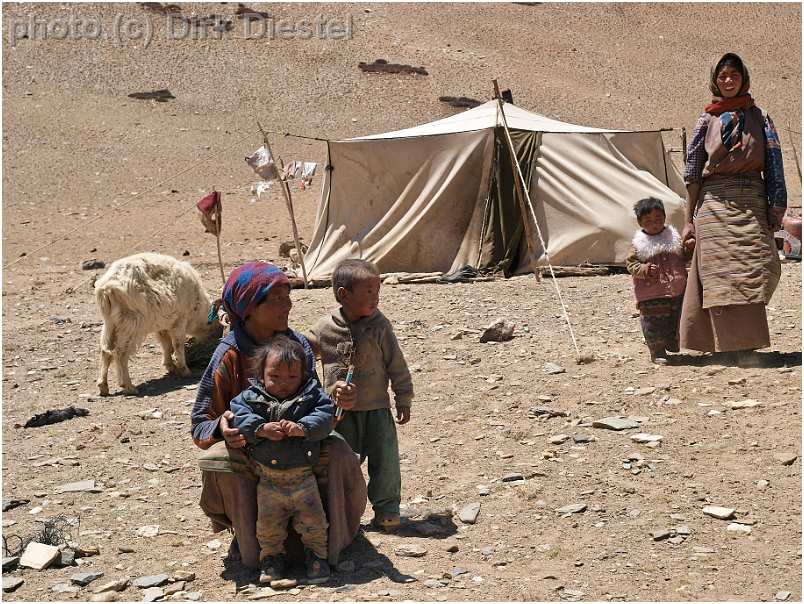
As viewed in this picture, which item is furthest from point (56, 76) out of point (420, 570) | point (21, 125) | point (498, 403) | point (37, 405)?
point (420, 570)

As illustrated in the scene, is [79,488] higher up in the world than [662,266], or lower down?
lower down

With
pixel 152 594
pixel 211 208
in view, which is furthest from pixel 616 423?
pixel 211 208

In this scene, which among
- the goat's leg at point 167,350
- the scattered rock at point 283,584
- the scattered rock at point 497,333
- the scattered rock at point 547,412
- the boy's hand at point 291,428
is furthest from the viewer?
the goat's leg at point 167,350

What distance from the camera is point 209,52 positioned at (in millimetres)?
34469

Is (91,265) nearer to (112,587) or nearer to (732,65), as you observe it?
(732,65)

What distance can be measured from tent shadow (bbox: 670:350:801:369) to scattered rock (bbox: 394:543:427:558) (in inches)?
123

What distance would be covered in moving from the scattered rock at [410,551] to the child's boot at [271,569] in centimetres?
49

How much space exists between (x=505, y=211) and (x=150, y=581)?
872 centimetres

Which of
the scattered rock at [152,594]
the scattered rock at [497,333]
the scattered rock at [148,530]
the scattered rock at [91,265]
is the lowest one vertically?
the scattered rock at [152,594]

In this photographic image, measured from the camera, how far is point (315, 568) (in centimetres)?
374

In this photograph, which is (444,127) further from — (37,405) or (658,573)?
(658,573)

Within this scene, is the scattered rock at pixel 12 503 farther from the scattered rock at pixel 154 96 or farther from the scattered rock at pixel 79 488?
the scattered rock at pixel 154 96

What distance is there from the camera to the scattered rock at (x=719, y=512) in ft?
14.0

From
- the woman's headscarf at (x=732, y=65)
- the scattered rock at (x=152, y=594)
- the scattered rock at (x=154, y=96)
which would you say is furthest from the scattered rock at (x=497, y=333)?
the scattered rock at (x=154, y=96)
